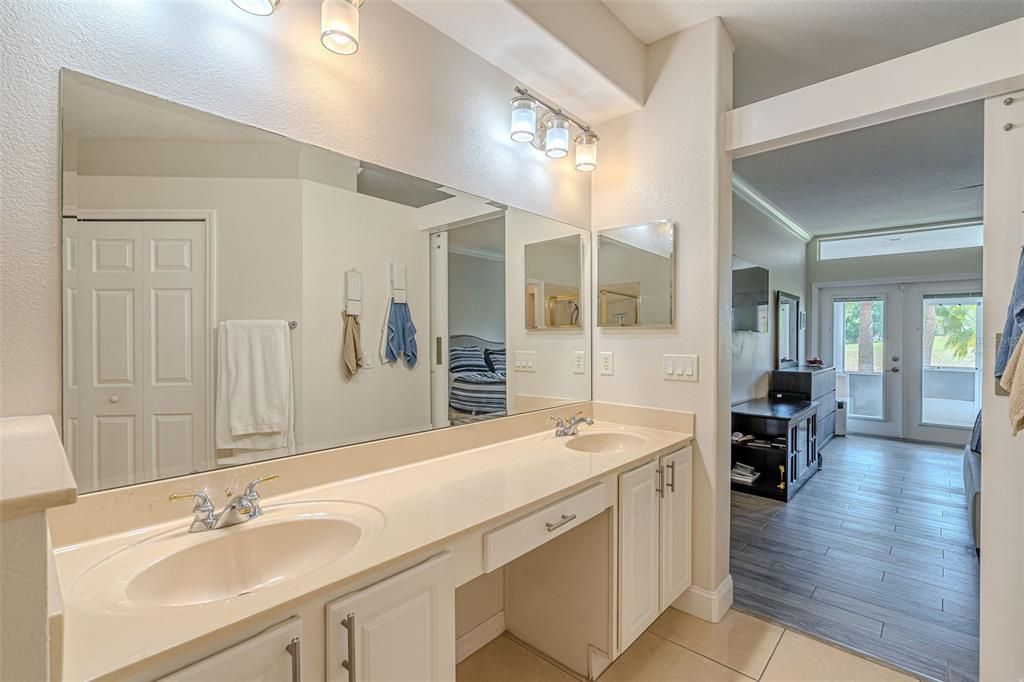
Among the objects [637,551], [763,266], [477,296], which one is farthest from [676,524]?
[763,266]

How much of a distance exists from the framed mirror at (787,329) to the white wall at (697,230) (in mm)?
3495

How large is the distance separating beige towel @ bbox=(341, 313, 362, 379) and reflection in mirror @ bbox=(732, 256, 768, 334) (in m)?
3.23

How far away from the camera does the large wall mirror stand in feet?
3.45

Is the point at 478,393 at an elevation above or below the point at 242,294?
below

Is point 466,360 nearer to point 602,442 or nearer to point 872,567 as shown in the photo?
point 602,442

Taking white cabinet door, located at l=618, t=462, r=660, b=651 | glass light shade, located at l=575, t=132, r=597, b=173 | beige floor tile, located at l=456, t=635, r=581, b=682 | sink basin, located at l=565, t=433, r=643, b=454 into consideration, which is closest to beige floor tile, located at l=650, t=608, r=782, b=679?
white cabinet door, located at l=618, t=462, r=660, b=651

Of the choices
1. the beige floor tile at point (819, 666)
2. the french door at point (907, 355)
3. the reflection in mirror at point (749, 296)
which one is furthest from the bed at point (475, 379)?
the french door at point (907, 355)

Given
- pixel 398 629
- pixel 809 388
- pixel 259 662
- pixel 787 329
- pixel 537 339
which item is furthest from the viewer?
pixel 787 329

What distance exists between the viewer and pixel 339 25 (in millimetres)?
1293

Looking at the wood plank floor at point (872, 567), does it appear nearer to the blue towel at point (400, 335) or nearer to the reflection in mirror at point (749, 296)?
the reflection in mirror at point (749, 296)

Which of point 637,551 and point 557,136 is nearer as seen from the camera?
point 637,551

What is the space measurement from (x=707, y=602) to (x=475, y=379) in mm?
1508

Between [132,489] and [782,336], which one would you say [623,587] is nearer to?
[132,489]

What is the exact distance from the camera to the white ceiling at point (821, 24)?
6.43 feet
